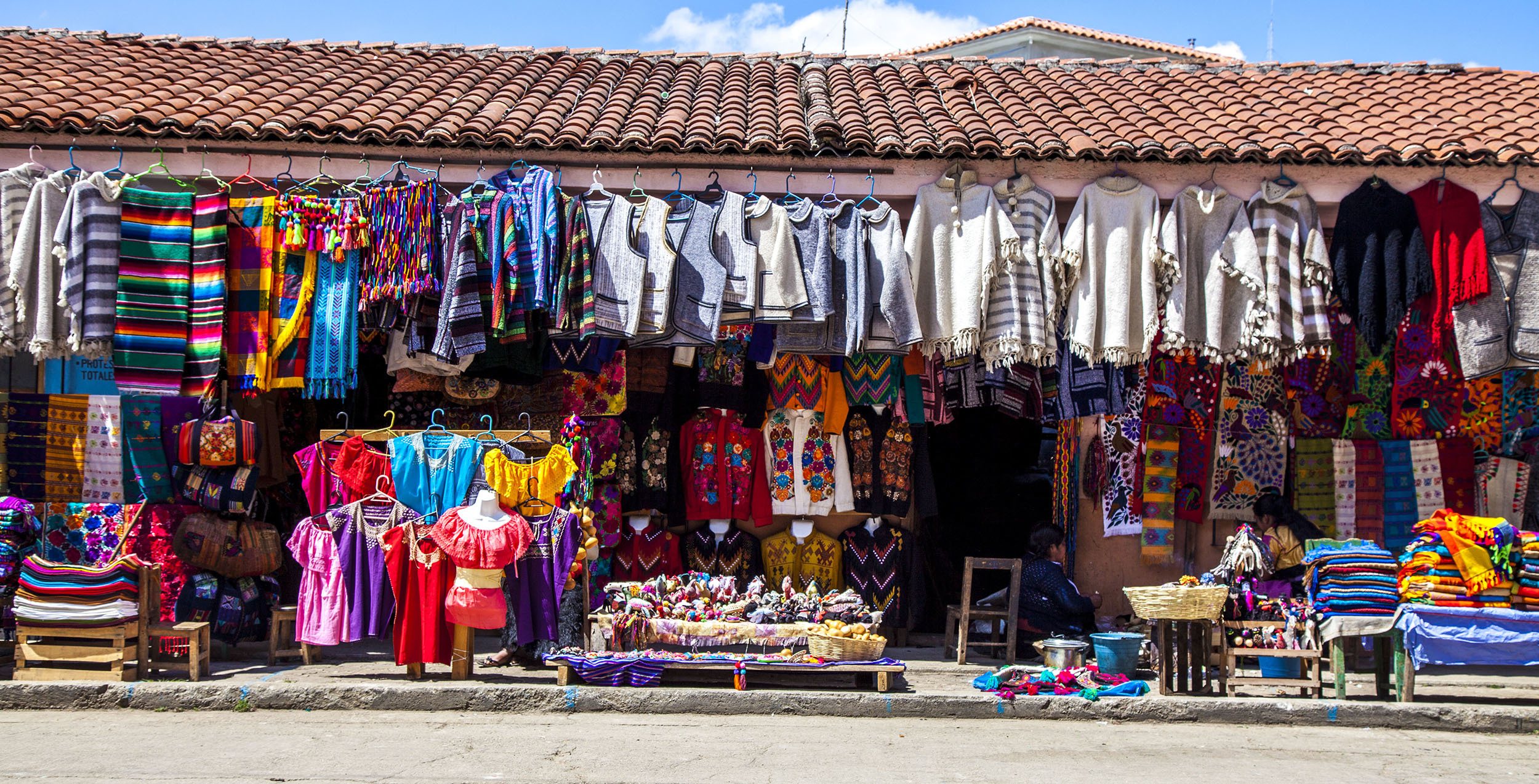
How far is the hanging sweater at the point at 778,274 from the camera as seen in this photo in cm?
847

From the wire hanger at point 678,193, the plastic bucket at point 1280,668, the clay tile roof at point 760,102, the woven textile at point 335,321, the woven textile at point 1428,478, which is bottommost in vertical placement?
the plastic bucket at point 1280,668

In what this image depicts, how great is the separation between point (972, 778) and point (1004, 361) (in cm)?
336

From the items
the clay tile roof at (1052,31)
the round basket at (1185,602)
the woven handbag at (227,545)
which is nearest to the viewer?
the round basket at (1185,602)

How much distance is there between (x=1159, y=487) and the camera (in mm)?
10070

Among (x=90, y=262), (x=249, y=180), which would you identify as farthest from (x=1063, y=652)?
(x=90, y=262)

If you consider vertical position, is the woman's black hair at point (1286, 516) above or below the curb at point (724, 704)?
above

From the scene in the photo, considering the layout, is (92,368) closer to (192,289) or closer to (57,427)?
(57,427)

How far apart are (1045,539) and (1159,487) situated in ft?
3.82

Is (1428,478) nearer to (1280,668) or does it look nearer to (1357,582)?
(1357,582)

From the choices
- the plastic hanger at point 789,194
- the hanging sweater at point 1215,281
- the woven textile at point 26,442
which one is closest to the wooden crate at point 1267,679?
the hanging sweater at point 1215,281

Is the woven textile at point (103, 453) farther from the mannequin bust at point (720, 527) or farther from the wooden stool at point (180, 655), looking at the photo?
the mannequin bust at point (720, 527)

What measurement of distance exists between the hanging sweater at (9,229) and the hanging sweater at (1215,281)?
7.46 m

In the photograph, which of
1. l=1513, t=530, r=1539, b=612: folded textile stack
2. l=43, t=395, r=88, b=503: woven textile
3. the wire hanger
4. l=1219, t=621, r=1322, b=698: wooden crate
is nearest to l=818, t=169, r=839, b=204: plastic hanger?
the wire hanger

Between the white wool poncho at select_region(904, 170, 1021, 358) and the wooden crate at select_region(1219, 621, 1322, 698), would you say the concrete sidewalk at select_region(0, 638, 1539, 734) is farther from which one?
the white wool poncho at select_region(904, 170, 1021, 358)
